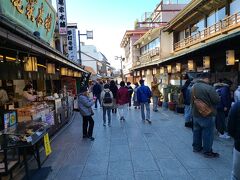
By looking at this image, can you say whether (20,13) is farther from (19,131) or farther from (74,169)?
(74,169)

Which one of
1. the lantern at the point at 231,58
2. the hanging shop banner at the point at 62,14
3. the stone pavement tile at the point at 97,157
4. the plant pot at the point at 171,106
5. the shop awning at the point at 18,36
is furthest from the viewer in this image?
the hanging shop banner at the point at 62,14

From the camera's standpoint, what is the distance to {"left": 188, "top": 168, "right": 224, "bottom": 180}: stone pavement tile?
4789 mm

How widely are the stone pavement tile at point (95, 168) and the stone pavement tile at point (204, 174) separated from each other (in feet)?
6.13

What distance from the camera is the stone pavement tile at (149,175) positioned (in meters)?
4.88

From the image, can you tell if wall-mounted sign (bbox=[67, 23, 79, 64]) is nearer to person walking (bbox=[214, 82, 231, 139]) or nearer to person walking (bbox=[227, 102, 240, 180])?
person walking (bbox=[214, 82, 231, 139])

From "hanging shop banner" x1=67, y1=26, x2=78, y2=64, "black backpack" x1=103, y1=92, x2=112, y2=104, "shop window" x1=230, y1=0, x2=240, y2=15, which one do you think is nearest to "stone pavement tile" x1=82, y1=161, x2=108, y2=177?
"black backpack" x1=103, y1=92, x2=112, y2=104

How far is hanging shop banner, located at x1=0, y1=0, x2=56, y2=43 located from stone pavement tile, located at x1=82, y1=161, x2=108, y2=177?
397 cm

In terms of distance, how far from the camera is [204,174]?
4.95 metres

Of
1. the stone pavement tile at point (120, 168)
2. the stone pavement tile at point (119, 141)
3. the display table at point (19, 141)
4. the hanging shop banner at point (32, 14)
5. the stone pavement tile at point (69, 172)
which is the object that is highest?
the hanging shop banner at point (32, 14)

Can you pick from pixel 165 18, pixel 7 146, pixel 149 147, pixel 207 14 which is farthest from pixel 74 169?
pixel 165 18

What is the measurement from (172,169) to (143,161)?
81 cm

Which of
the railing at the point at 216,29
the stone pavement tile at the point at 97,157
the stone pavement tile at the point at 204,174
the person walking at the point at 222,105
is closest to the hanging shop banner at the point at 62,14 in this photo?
the railing at the point at 216,29

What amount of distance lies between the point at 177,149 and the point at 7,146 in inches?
171

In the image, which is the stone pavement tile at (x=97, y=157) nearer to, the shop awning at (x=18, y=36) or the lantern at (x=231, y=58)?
the shop awning at (x=18, y=36)
